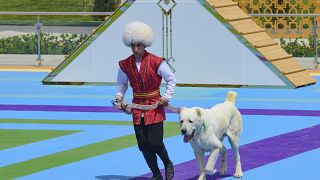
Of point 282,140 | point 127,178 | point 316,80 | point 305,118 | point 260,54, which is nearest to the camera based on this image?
point 127,178

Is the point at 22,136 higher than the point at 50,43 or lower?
lower

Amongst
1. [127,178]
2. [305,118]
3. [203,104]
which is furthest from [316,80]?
[127,178]

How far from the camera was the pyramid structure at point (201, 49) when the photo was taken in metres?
21.3

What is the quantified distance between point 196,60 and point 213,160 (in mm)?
11859

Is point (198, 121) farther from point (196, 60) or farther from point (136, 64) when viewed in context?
point (196, 60)

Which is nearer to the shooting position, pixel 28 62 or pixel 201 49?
pixel 201 49

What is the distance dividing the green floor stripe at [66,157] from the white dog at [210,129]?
7.57 ft

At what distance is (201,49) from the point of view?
2175 cm

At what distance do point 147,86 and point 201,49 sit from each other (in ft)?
38.0

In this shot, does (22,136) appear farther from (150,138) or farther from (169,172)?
(150,138)

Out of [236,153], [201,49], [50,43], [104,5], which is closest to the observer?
[236,153]

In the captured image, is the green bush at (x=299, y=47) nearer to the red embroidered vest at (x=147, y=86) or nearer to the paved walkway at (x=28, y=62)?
the paved walkway at (x=28, y=62)

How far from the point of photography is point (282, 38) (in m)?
29.6

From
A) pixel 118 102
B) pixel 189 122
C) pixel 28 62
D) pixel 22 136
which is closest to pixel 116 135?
pixel 22 136
